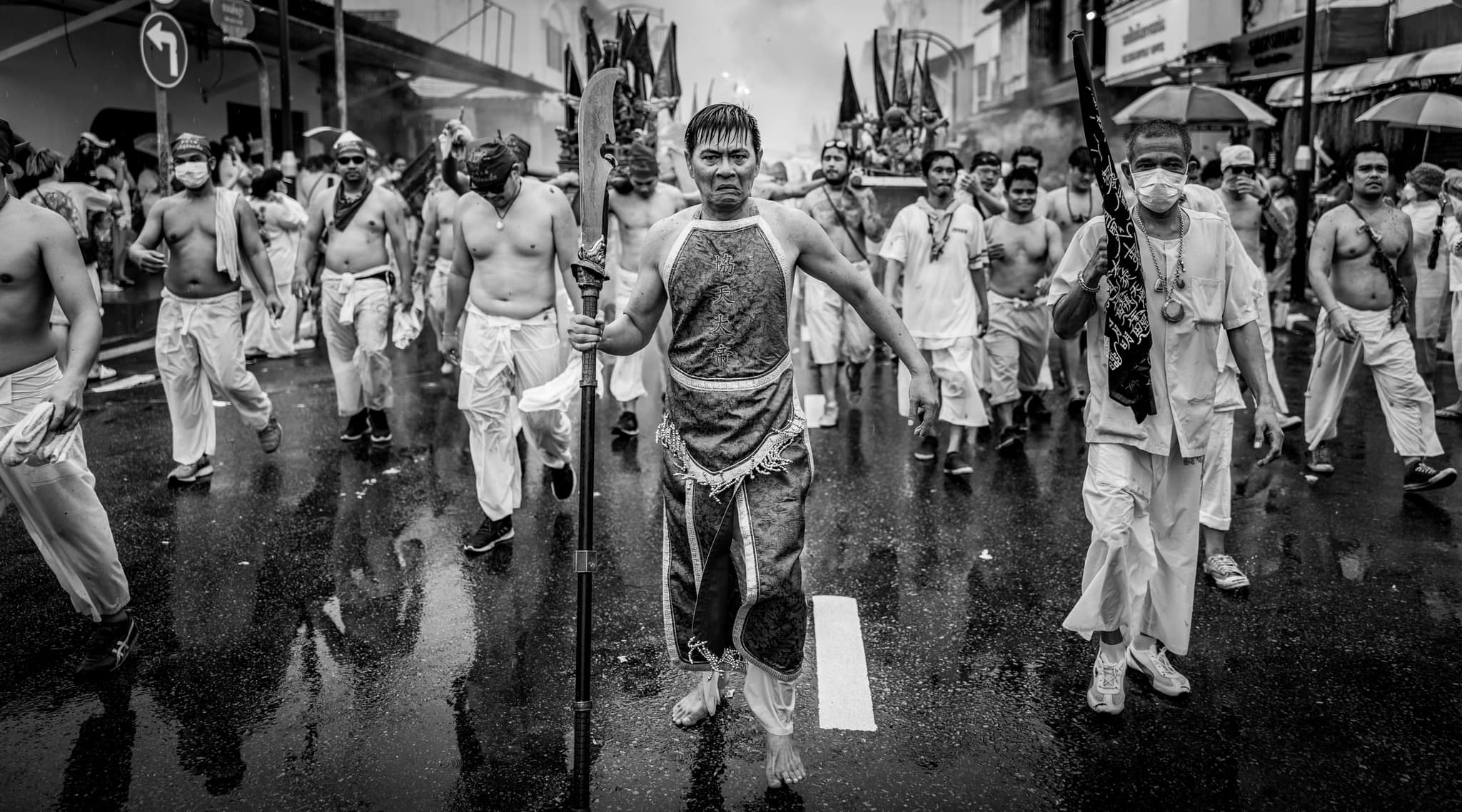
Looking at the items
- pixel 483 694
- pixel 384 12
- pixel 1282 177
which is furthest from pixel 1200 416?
pixel 384 12

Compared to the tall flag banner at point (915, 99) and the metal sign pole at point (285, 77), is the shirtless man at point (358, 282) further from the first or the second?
the metal sign pole at point (285, 77)

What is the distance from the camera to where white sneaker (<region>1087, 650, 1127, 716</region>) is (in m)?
3.97

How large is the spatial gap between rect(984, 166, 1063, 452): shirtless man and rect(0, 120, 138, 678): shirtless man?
5730 millimetres

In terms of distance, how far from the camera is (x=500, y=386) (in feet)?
19.9

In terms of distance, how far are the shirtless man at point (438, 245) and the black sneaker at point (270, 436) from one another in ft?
7.36

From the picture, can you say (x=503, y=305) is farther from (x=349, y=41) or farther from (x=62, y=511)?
(x=349, y=41)

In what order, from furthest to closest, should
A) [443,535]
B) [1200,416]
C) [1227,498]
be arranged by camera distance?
1. [443,535]
2. [1227,498]
3. [1200,416]

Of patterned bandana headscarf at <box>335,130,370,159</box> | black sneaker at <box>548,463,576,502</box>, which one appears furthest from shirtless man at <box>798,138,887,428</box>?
patterned bandana headscarf at <box>335,130,370,159</box>

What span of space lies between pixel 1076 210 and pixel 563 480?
557 centimetres

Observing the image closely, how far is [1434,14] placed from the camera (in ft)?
52.3

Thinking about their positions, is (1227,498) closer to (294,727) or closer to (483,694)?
(483,694)

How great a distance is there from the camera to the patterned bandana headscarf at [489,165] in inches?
230

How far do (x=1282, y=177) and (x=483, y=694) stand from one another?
16.2 meters

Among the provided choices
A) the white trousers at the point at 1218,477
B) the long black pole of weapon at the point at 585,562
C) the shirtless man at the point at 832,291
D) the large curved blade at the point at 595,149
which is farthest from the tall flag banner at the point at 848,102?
the long black pole of weapon at the point at 585,562
